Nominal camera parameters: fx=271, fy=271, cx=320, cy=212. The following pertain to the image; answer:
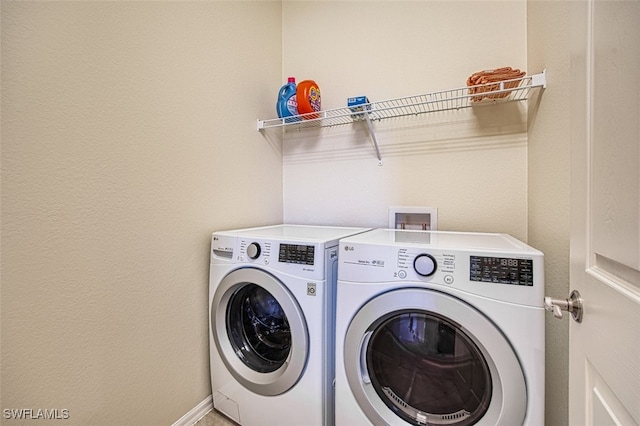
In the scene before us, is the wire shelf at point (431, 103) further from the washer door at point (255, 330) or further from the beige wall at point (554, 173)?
the washer door at point (255, 330)

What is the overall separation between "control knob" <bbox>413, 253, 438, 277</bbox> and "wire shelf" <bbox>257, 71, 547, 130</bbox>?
767 mm

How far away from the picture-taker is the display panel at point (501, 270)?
2.51ft

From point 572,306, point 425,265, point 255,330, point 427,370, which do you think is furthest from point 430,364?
point 255,330

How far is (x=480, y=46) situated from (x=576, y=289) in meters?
1.33

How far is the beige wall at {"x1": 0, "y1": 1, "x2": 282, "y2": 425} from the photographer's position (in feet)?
2.50

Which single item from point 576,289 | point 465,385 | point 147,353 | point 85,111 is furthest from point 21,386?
point 576,289

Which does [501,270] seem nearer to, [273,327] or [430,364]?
[430,364]

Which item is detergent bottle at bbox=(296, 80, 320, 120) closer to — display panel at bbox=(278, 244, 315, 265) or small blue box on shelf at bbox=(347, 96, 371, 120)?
small blue box on shelf at bbox=(347, 96, 371, 120)

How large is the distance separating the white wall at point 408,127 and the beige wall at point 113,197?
0.55 m

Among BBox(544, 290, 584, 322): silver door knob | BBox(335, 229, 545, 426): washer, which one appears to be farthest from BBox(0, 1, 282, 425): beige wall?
BBox(544, 290, 584, 322): silver door knob

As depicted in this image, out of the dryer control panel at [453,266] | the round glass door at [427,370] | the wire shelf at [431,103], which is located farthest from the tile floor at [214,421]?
the wire shelf at [431,103]

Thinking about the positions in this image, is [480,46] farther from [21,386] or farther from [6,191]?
[21,386]

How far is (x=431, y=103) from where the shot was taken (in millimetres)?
1381

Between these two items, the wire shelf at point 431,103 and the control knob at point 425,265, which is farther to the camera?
the wire shelf at point 431,103
